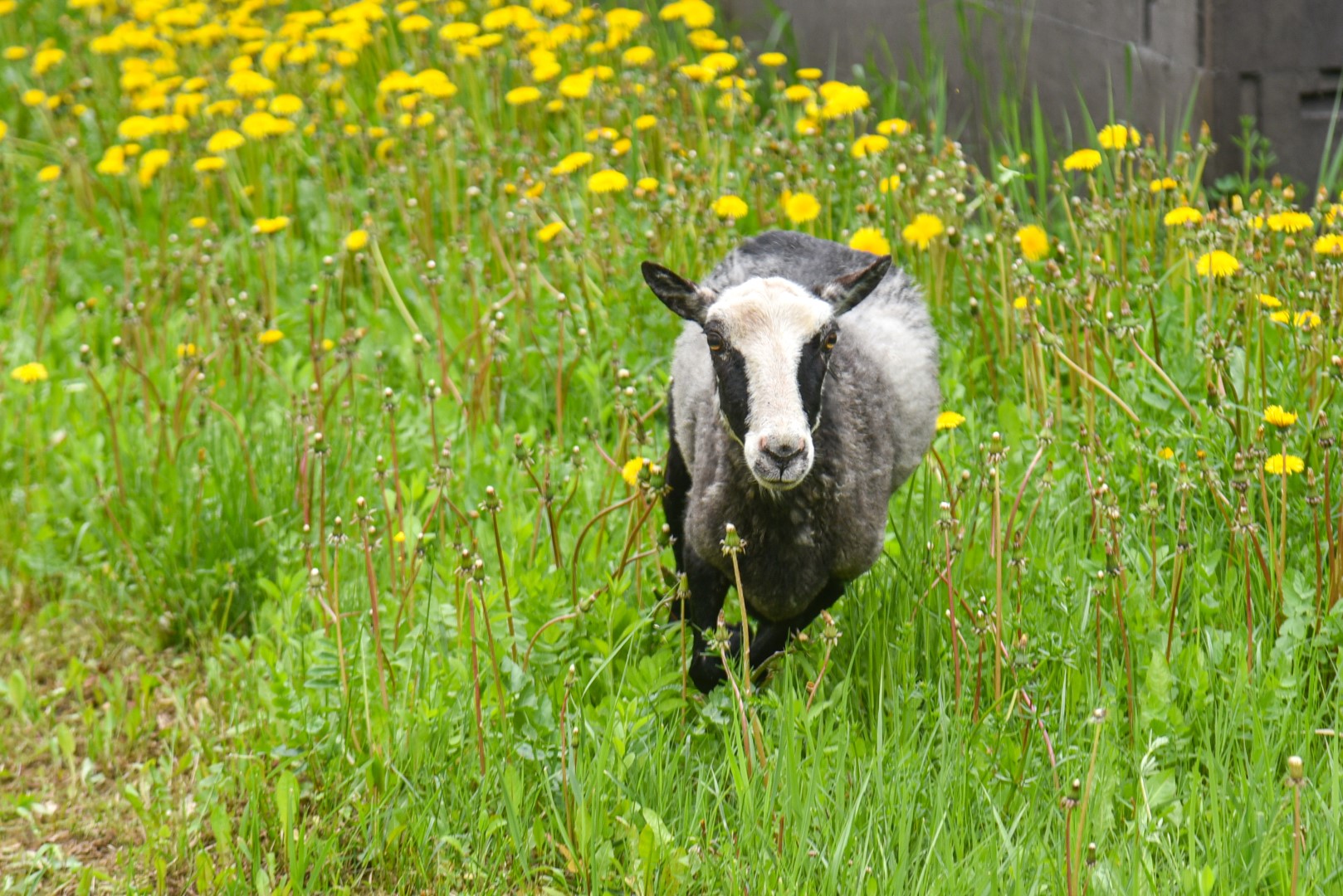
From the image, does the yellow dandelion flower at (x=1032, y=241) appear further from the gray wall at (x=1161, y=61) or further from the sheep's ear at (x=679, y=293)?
the sheep's ear at (x=679, y=293)

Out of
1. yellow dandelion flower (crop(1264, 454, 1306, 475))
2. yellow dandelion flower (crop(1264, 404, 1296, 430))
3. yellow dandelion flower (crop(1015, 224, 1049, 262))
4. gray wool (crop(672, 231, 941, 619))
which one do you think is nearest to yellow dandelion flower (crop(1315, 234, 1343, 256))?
yellow dandelion flower (crop(1264, 454, 1306, 475))

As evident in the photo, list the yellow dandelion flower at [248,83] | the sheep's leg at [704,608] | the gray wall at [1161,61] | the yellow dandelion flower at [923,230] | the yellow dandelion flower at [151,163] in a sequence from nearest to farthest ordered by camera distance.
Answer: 1. the sheep's leg at [704,608]
2. the yellow dandelion flower at [923,230]
3. the gray wall at [1161,61]
4. the yellow dandelion flower at [151,163]
5. the yellow dandelion flower at [248,83]

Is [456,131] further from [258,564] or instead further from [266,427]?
[258,564]

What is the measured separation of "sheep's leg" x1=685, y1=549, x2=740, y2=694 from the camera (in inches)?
131

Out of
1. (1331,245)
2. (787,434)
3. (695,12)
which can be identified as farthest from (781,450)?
(695,12)

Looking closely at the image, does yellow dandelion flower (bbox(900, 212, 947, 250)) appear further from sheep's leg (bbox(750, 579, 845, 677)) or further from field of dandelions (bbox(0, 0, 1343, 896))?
sheep's leg (bbox(750, 579, 845, 677))

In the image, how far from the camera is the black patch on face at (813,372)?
9.70ft

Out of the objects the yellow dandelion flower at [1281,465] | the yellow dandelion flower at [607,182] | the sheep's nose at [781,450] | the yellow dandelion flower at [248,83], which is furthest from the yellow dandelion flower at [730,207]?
the yellow dandelion flower at [248,83]

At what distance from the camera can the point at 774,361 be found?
9.54 feet

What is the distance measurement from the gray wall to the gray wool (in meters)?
2.49

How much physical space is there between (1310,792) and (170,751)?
9.36 feet

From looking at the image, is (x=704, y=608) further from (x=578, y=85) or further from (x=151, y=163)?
(x=151, y=163)

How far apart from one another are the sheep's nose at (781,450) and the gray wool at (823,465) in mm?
370

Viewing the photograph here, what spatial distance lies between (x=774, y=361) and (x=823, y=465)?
38 centimetres
